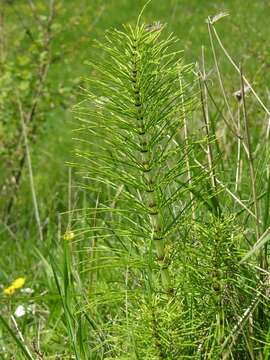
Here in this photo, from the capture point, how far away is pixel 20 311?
2645mm

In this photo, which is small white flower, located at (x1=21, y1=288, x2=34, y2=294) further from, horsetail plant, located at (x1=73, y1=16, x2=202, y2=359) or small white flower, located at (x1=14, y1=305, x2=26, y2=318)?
horsetail plant, located at (x1=73, y1=16, x2=202, y2=359)

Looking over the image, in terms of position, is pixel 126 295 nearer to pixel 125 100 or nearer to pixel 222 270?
pixel 222 270

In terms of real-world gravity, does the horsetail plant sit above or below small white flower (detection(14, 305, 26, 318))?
above

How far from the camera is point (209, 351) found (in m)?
1.60

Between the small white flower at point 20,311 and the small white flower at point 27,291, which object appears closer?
the small white flower at point 20,311

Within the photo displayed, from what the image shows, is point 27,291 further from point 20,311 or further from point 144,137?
point 144,137

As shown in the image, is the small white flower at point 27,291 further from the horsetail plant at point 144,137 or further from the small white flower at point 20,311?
the horsetail plant at point 144,137

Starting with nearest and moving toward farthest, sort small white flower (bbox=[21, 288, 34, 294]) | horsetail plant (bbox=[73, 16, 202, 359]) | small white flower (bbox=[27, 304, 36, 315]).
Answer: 1. horsetail plant (bbox=[73, 16, 202, 359])
2. small white flower (bbox=[27, 304, 36, 315])
3. small white flower (bbox=[21, 288, 34, 294])

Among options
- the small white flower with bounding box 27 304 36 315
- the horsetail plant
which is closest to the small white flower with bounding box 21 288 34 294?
the small white flower with bounding box 27 304 36 315

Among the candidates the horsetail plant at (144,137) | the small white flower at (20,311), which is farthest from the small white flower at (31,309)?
the horsetail plant at (144,137)

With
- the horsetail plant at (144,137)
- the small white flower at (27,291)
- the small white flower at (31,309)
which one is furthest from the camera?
A: the small white flower at (27,291)

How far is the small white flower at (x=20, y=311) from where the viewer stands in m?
2.59

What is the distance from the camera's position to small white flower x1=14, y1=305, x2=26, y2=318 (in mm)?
2592

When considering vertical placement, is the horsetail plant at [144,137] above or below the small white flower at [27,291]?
above
